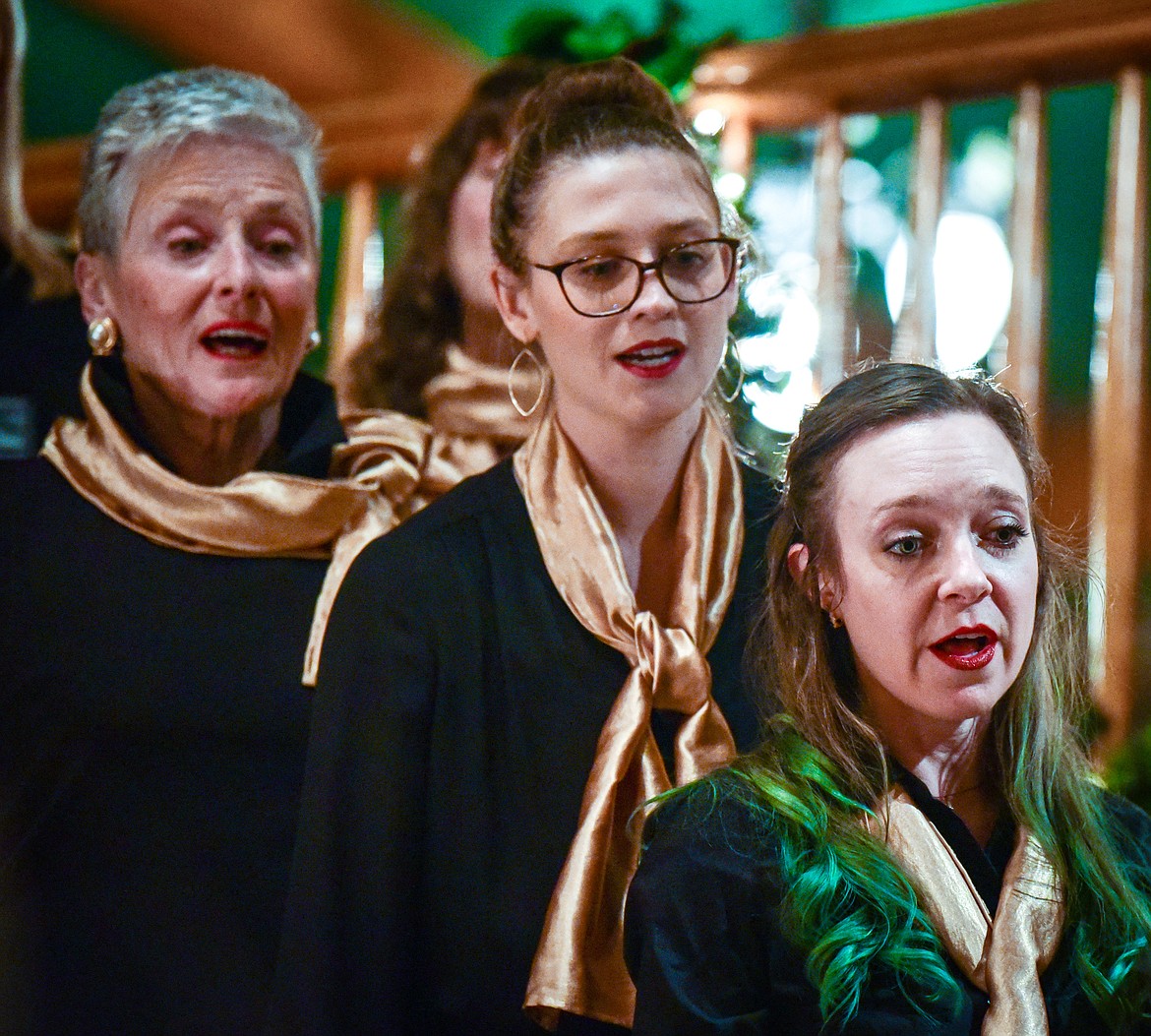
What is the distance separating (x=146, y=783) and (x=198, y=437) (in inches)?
15.2

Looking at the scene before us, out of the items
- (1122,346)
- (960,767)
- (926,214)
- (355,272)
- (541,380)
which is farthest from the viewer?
(355,272)

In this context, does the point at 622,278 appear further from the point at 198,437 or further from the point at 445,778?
the point at 198,437

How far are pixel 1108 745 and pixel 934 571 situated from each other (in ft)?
3.35

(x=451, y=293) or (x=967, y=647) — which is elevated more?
(x=451, y=293)

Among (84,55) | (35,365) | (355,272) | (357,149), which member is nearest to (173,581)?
(35,365)

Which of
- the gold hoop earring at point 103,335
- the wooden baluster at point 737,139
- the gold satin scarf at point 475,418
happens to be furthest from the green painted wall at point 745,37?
the gold hoop earring at point 103,335

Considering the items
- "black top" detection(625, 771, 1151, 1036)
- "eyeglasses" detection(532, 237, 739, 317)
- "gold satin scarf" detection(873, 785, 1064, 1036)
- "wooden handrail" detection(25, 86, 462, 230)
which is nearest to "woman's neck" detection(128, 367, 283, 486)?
"eyeglasses" detection(532, 237, 739, 317)

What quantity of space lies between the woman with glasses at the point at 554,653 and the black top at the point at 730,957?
15 cm

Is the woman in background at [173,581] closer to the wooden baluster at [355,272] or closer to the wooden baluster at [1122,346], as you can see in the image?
the wooden baluster at [355,272]

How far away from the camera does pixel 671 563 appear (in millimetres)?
1442

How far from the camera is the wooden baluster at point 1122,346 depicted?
7.12 ft

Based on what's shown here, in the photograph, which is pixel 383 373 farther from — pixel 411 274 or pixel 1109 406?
pixel 1109 406

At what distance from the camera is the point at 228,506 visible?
1.61 metres

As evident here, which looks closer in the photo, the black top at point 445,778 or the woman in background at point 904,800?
the woman in background at point 904,800
